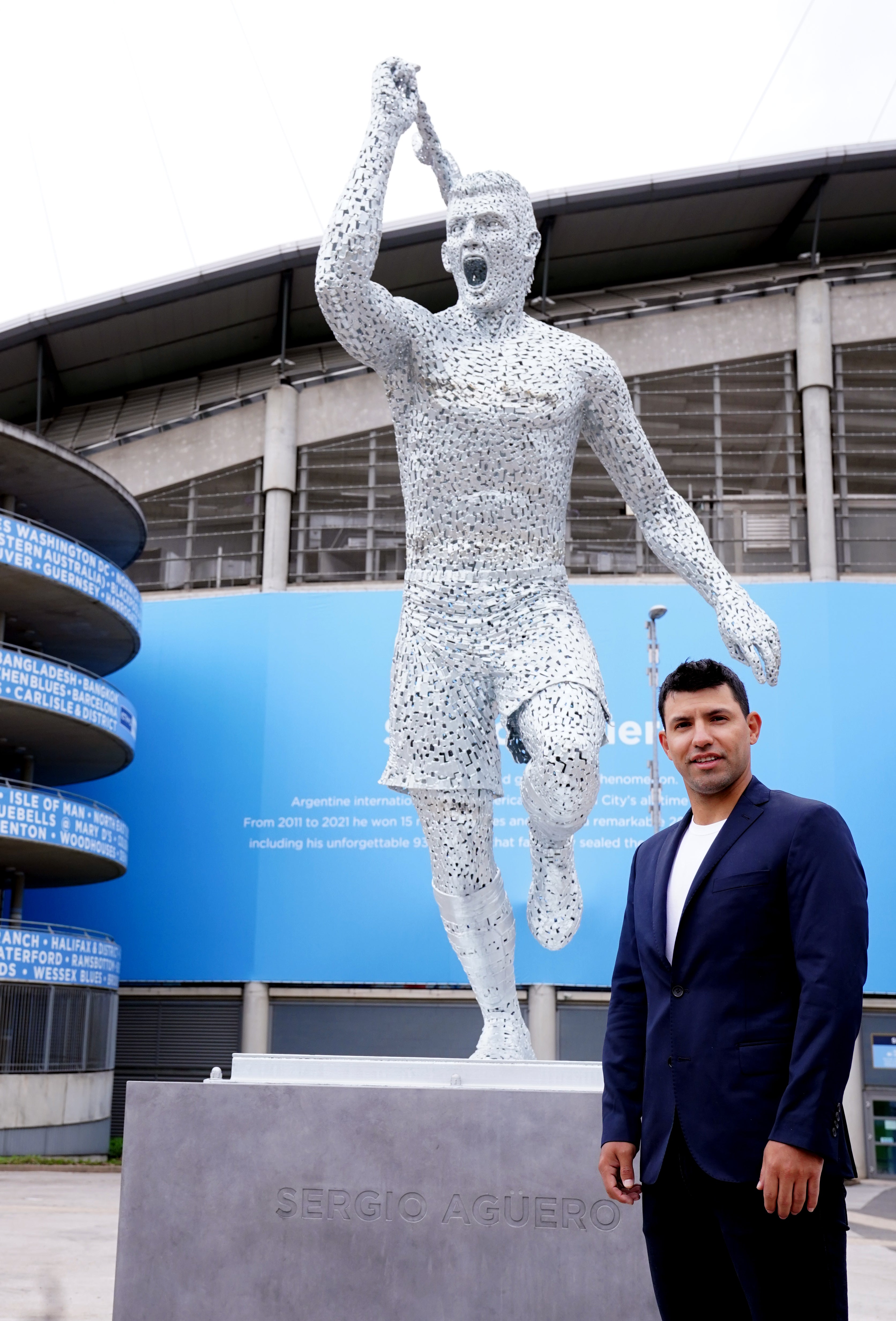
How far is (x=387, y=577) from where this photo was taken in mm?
19578

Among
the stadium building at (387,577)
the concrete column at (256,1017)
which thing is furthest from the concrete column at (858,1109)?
the concrete column at (256,1017)

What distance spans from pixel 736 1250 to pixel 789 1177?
0.71ft

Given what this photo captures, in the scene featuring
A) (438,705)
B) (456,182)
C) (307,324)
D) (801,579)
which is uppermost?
(307,324)

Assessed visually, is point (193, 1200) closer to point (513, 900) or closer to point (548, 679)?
point (548, 679)

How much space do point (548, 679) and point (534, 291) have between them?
18.9 meters

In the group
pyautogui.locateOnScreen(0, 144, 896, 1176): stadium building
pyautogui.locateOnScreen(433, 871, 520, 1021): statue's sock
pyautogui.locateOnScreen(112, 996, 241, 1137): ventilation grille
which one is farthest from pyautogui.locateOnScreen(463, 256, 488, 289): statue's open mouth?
pyautogui.locateOnScreen(112, 996, 241, 1137): ventilation grille

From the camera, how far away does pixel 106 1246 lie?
234 inches

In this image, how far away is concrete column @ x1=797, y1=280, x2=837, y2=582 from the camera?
728 inches

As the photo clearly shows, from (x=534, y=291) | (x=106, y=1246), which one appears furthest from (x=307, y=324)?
(x=106, y=1246)

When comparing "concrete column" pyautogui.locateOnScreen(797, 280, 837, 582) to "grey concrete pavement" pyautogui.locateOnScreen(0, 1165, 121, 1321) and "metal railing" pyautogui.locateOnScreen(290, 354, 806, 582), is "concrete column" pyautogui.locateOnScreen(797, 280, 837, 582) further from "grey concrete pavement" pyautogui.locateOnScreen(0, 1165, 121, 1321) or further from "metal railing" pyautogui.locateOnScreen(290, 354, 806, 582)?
"grey concrete pavement" pyautogui.locateOnScreen(0, 1165, 121, 1321)

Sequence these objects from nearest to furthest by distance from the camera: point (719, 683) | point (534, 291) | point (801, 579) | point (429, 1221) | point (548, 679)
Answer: point (719, 683)
point (429, 1221)
point (548, 679)
point (801, 579)
point (534, 291)

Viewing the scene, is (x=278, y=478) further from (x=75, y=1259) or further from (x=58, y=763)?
A: (x=75, y=1259)

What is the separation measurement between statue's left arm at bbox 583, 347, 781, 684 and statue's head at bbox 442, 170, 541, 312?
357 millimetres

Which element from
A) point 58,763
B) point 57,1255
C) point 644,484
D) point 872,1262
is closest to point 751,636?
point 644,484
